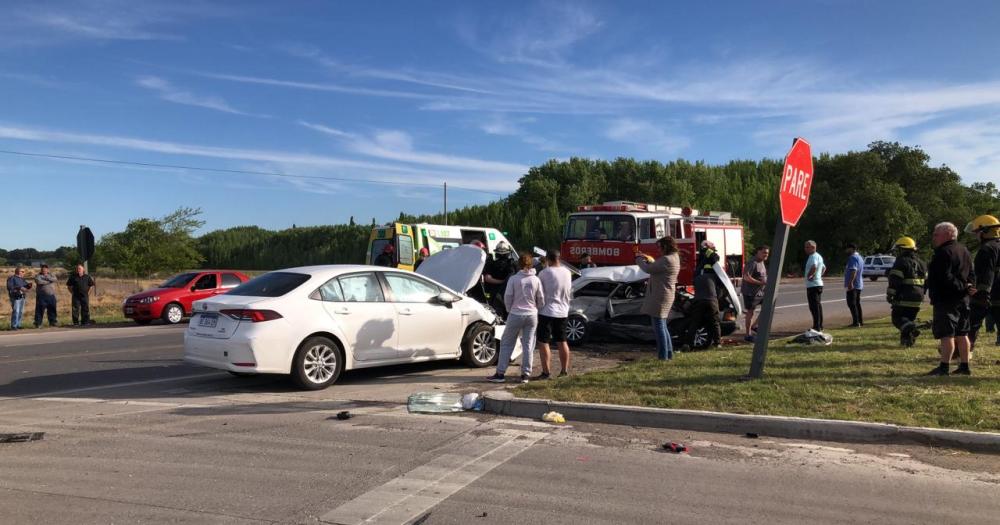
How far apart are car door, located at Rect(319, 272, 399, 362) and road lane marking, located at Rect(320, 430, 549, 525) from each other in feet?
9.75

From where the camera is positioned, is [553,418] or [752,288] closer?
[553,418]

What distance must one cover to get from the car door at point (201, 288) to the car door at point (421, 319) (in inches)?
490

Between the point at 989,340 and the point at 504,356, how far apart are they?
24.9ft

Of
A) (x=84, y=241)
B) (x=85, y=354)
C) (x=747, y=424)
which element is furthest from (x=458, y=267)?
(x=84, y=241)

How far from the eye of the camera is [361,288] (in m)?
8.99

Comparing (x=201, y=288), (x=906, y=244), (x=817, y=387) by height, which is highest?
(x=906, y=244)

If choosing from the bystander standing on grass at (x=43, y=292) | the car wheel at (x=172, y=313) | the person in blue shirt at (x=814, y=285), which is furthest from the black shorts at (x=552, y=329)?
the bystander standing on grass at (x=43, y=292)

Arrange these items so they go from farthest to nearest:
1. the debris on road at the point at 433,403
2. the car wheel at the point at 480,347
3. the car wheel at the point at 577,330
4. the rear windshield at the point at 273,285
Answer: the car wheel at the point at 577,330, the car wheel at the point at 480,347, the rear windshield at the point at 273,285, the debris on road at the point at 433,403

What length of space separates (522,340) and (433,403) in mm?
1687

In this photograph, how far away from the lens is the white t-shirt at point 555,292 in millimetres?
8750

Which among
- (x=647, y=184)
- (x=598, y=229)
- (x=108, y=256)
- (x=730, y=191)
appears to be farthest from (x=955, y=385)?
(x=730, y=191)

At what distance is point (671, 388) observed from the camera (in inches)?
300

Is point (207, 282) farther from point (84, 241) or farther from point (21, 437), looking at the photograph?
point (21, 437)

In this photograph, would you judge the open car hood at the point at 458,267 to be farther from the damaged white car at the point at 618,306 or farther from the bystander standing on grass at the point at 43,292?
the bystander standing on grass at the point at 43,292
